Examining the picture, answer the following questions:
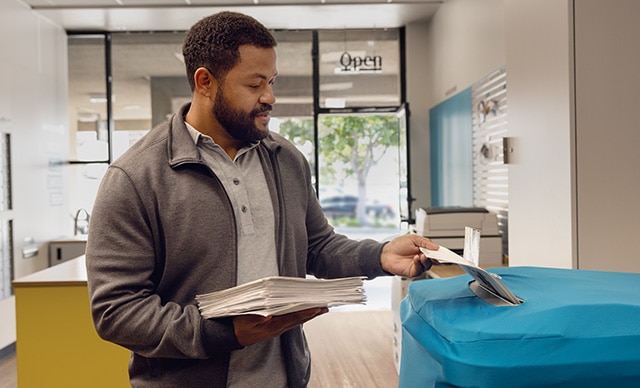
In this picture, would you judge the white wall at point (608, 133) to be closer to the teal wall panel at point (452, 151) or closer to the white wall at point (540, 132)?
the white wall at point (540, 132)

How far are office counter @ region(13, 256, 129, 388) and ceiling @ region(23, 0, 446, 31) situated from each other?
382 cm

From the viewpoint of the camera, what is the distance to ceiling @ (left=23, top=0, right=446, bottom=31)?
646cm

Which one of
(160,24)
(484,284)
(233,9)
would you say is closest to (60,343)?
(484,284)

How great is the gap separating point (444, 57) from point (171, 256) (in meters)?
5.68

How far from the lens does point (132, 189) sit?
1331mm

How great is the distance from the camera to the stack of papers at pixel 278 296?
3.90 feet

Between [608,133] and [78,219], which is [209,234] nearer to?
[608,133]

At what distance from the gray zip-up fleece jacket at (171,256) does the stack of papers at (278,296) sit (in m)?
0.04

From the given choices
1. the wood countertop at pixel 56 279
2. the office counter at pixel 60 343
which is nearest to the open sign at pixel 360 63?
the wood countertop at pixel 56 279

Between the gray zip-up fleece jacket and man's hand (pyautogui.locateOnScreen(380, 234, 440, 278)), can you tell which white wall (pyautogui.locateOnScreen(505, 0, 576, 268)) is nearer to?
man's hand (pyautogui.locateOnScreen(380, 234, 440, 278))

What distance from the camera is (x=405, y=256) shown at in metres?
1.55

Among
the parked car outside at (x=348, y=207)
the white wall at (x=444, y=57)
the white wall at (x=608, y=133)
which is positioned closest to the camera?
the white wall at (x=608, y=133)

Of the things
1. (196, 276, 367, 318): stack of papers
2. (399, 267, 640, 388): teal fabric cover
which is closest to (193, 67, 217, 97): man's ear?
(196, 276, 367, 318): stack of papers

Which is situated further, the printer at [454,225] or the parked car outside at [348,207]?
the parked car outside at [348,207]
